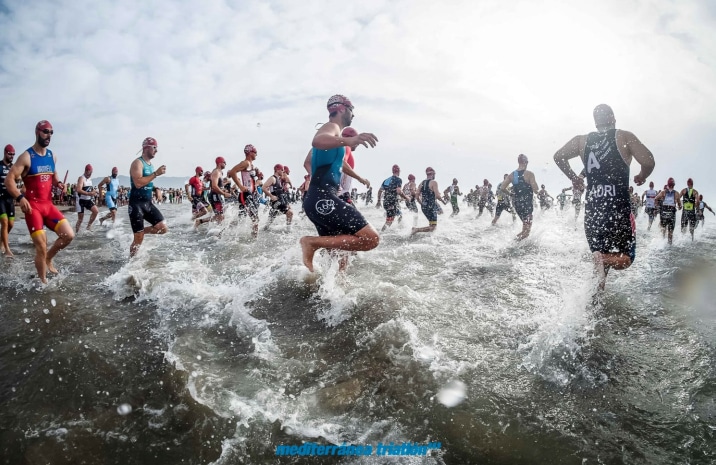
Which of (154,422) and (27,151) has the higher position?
(27,151)

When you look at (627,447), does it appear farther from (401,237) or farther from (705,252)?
(705,252)

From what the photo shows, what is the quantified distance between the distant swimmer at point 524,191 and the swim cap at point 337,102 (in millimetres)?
6076

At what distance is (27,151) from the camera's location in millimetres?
4805

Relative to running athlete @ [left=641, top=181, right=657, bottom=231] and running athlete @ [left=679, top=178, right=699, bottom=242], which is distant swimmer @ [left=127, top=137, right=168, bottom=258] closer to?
running athlete @ [left=679, top=178, right=699, bottom=242]

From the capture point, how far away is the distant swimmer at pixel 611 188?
12.2 feet

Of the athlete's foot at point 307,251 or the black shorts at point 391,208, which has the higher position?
the black shorts at point 391,208

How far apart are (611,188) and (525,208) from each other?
5.09 meters

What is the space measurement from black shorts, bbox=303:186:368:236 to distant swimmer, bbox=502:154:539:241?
19.5 feet

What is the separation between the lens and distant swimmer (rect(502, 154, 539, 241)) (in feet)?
28.3

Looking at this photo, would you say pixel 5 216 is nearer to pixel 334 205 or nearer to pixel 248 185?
pixel 248 185

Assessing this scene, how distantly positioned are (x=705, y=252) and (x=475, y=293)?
309 inches

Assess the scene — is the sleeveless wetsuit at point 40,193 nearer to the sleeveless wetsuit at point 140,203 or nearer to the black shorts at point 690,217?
the sleeveless wetsuit at point 140,203

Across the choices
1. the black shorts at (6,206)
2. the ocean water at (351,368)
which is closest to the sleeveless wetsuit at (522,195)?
the ocean water at (351,368)

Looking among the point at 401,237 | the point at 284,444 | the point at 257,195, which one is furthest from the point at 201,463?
the point at 257,195
